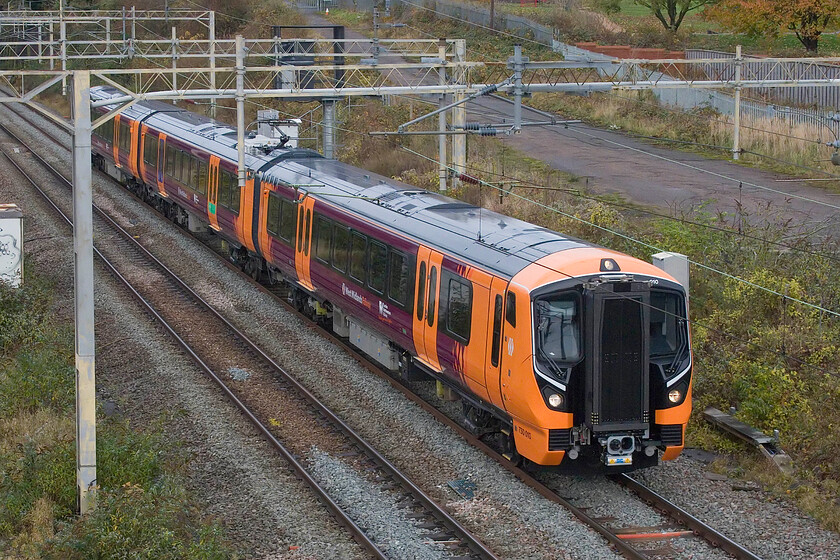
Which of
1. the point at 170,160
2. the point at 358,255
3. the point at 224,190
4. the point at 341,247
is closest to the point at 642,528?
the point at 358,255

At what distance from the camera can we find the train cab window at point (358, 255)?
15.6 meters

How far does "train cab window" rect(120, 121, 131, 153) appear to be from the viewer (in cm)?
2939

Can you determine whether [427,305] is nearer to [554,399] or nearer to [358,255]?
[358,255]

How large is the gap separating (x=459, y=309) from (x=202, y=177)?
12115 millimetres

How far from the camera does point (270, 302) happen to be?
804 inches

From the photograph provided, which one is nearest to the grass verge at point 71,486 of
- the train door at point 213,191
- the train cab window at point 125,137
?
the train door at point 213,191

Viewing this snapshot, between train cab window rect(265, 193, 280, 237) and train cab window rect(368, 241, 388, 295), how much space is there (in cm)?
417

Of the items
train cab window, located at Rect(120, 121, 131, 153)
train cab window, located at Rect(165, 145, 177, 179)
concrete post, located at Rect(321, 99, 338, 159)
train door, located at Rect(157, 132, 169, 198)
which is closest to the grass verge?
concrete post, located at Rect(321, 99, 338, 159)

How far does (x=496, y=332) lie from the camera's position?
11758mm

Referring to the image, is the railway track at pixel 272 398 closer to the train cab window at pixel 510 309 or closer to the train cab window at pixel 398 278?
A: the train cab window at pixel 398 278

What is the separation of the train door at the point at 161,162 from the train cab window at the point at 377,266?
40.9 ft

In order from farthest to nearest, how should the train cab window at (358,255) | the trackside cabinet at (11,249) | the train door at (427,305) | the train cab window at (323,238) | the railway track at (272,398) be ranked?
the trackside cabinet at (11,249) → the train cab window at (323,238) → the train cab window at (358,255) → the train door at (427,305) → the railway track at (272,398)

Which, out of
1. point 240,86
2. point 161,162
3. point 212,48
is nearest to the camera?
point 240,86

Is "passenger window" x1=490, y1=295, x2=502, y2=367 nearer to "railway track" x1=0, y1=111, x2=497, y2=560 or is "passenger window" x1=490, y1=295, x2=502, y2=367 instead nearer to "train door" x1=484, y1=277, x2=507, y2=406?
"train door" x1=484, y1=277, x2=507, y2=406
